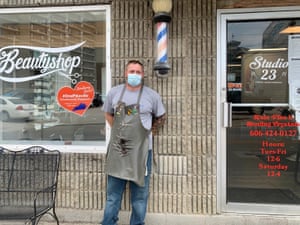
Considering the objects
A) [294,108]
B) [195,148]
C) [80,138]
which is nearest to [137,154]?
[195,148]

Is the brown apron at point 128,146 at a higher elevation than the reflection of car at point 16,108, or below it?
below

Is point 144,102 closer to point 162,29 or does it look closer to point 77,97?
point 162,29

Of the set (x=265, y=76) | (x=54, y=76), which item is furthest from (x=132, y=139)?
(x=265, y=76)

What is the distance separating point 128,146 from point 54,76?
1459 millimetres

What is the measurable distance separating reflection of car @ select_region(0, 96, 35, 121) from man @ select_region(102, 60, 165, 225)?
1.23m

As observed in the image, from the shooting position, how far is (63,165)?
171 inches

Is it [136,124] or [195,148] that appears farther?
[195,148]

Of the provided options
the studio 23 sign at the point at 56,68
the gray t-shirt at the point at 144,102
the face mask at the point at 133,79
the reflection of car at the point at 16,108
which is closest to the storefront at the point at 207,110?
the studio 23 sign at the point at 56,68

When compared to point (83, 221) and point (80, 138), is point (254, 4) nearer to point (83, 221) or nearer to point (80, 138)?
point (80, 138)

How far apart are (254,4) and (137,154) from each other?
2.02 meters

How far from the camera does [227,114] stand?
4070 mm

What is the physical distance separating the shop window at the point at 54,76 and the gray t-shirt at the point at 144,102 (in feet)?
1.63

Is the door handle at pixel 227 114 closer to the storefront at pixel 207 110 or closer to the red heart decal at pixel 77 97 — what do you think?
the storefront at pixel 207 110

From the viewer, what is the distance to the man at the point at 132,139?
3660 millimetres
